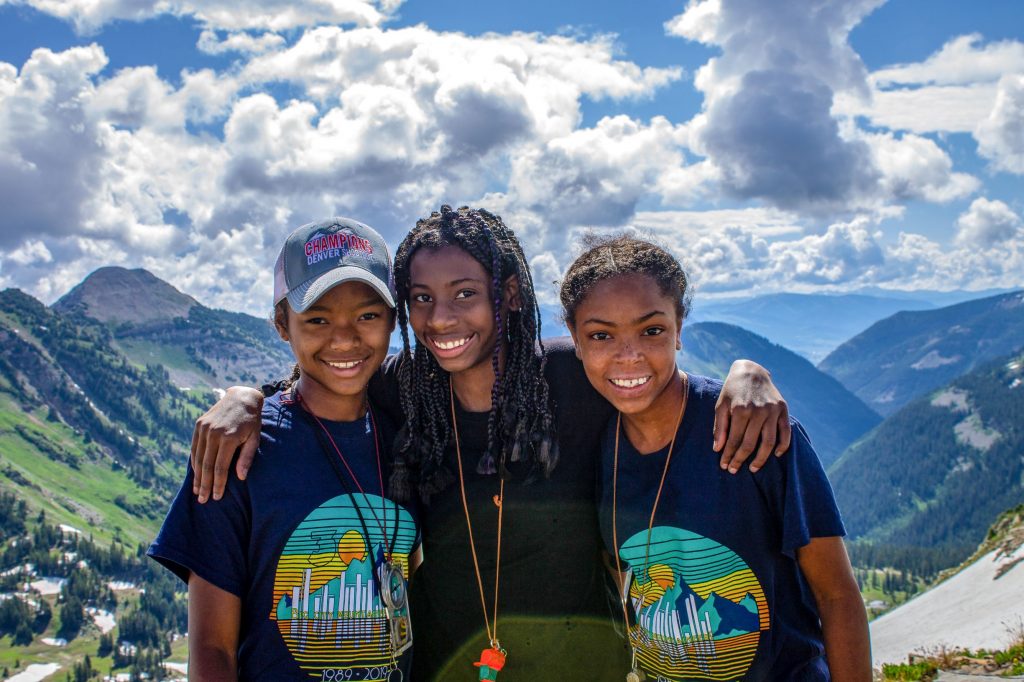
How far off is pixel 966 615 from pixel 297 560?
24.5 metres

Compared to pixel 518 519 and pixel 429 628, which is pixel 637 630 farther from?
pixel 429 628

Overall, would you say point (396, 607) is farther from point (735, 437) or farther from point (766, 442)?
point (766, 442)

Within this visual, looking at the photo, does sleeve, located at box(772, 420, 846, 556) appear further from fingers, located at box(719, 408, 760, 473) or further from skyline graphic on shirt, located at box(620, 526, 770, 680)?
skyline graphic on shirt, located at box(620, 526, 770, 680)

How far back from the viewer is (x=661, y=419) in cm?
532

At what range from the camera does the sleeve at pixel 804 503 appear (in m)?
4.63

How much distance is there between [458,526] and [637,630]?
4.95ft

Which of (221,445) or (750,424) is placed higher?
(221,445)

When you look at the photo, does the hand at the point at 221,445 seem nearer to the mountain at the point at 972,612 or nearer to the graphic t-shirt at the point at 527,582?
the graphic t-shirt at the point at 527,582

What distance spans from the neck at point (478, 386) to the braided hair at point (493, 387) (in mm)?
87

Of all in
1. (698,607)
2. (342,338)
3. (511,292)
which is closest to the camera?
(698,607)

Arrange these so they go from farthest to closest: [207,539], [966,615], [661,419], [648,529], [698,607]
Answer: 1. [966,615]
2. [661,419]
3. [648,529]
4. [698,607]
5. [207,539]

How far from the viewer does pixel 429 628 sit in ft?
18.9

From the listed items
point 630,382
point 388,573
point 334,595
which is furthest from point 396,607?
point 630,382

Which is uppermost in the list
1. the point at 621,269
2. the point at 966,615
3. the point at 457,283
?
the point at 457,283
